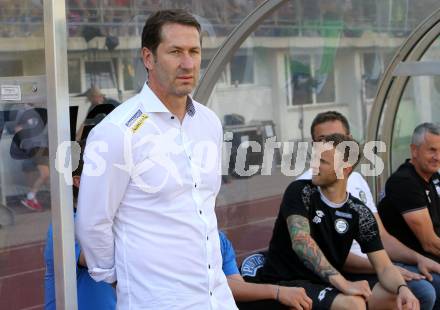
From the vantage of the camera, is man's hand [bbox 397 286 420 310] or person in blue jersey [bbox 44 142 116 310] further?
man's hand [bbox 397 286 420 310]

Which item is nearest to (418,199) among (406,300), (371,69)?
(406,300)

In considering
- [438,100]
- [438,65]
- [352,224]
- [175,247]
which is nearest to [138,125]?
[175,247]

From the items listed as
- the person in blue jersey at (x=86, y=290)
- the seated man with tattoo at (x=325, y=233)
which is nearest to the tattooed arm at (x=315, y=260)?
the seated man with tattoo at (x=325, y=233)

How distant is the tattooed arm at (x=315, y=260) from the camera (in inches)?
155

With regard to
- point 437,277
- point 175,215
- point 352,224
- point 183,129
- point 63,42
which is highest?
point 63,42

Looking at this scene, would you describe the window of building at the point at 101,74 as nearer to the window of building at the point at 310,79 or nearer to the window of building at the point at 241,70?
the window of building at the point at 241,70

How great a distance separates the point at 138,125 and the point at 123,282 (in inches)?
21.4

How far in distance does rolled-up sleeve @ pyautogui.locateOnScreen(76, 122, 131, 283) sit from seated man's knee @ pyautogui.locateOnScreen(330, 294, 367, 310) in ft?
5.52

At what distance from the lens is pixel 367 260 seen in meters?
4.52

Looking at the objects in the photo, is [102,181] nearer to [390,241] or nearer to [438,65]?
[390,241]

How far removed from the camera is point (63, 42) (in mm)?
2758

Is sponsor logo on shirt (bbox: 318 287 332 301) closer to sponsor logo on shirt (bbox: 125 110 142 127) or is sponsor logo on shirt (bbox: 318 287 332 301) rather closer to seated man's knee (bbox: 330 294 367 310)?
seated man's knee (bbox: 330 294 367 310)

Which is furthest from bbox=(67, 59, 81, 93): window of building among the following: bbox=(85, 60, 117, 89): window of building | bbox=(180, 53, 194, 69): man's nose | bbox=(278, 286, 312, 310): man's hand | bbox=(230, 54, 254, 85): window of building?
bbox=(230, 54, 254, 85): window of building

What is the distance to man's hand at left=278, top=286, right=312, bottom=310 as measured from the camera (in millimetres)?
3811
